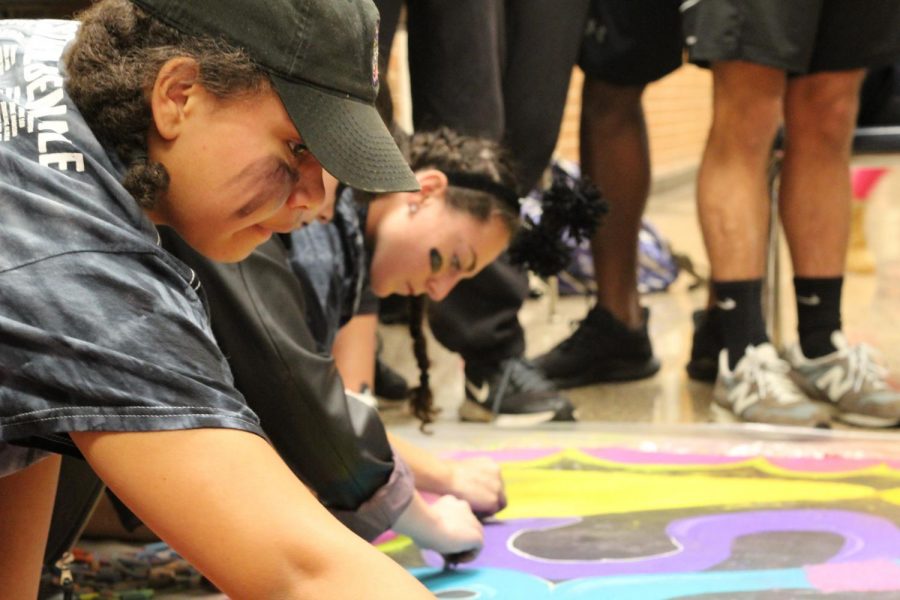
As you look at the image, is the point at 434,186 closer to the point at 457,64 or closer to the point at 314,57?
the point at 457,64

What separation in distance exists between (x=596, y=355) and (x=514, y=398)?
33 cm

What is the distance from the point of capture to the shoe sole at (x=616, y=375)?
94.6 inches

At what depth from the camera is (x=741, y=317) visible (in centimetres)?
211

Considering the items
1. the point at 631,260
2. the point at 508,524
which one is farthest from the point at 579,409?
the point at 508,524

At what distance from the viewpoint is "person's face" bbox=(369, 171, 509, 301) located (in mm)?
1729

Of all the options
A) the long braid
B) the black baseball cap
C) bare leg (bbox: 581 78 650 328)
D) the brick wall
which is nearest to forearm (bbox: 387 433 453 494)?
the long braid

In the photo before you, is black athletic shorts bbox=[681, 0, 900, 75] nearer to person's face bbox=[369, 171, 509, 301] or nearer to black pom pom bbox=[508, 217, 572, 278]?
black pom pom bbox=[508, 217, 572, 278]

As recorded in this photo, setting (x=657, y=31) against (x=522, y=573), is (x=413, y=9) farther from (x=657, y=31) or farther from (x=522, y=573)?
(x=522, y=573)

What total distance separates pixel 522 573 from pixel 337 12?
79cm

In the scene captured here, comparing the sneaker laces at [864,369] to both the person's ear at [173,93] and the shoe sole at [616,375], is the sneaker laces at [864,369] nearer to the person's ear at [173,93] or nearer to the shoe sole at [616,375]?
the shoe sole at [616,375]

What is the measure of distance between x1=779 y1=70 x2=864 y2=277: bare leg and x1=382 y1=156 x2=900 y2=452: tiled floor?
5.6 inches

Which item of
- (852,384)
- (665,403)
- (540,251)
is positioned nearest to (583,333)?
(665,403)

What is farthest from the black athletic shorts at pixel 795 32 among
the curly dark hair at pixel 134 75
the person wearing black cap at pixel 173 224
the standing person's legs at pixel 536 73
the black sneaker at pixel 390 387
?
the curly dark hair at pixel 134 75

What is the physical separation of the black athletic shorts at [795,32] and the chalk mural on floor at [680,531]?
72cm
